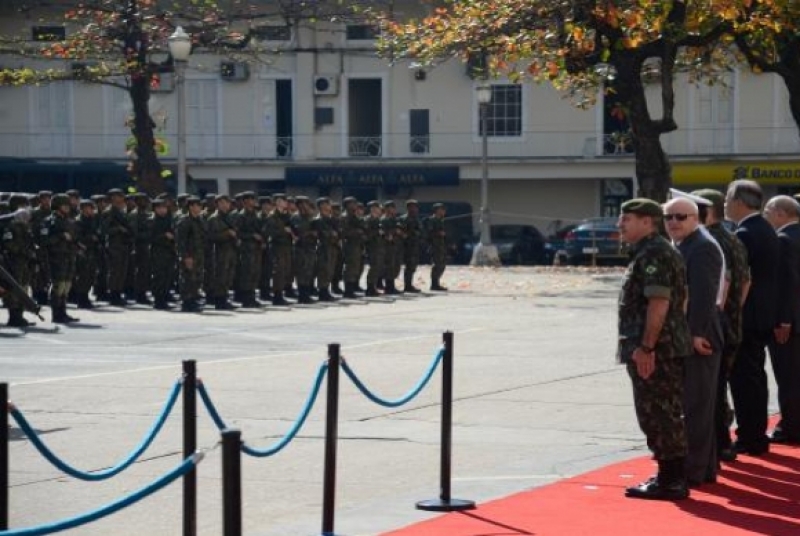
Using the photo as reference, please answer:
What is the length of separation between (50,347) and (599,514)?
41.2 ft

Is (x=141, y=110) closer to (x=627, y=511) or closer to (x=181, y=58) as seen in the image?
(x=181, y=58)

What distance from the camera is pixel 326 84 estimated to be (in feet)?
191

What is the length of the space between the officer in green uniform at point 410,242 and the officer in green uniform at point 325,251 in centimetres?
287

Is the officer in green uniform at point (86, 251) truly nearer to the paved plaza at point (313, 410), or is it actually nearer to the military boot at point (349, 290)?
the paved plaza at point (313, 410)

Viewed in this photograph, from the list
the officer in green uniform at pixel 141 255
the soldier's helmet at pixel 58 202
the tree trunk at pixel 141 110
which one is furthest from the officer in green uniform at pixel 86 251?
the tree trunk at pixel 141 110

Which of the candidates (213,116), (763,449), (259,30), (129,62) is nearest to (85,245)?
(129,62)

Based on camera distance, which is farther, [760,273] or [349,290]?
[349,290]

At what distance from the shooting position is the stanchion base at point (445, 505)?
10328mm

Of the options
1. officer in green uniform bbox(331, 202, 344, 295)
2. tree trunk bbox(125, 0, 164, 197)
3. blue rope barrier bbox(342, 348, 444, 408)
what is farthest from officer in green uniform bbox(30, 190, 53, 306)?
blue rope barrier bbox(342, 348, 444, 408)

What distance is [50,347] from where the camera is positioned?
21.5m

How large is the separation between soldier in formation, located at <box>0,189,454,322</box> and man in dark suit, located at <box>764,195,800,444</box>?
557 inches

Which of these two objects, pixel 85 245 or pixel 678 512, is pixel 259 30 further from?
pixel 678 512

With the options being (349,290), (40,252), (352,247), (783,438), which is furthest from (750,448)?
(349,290)

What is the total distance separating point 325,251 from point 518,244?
2053cm
